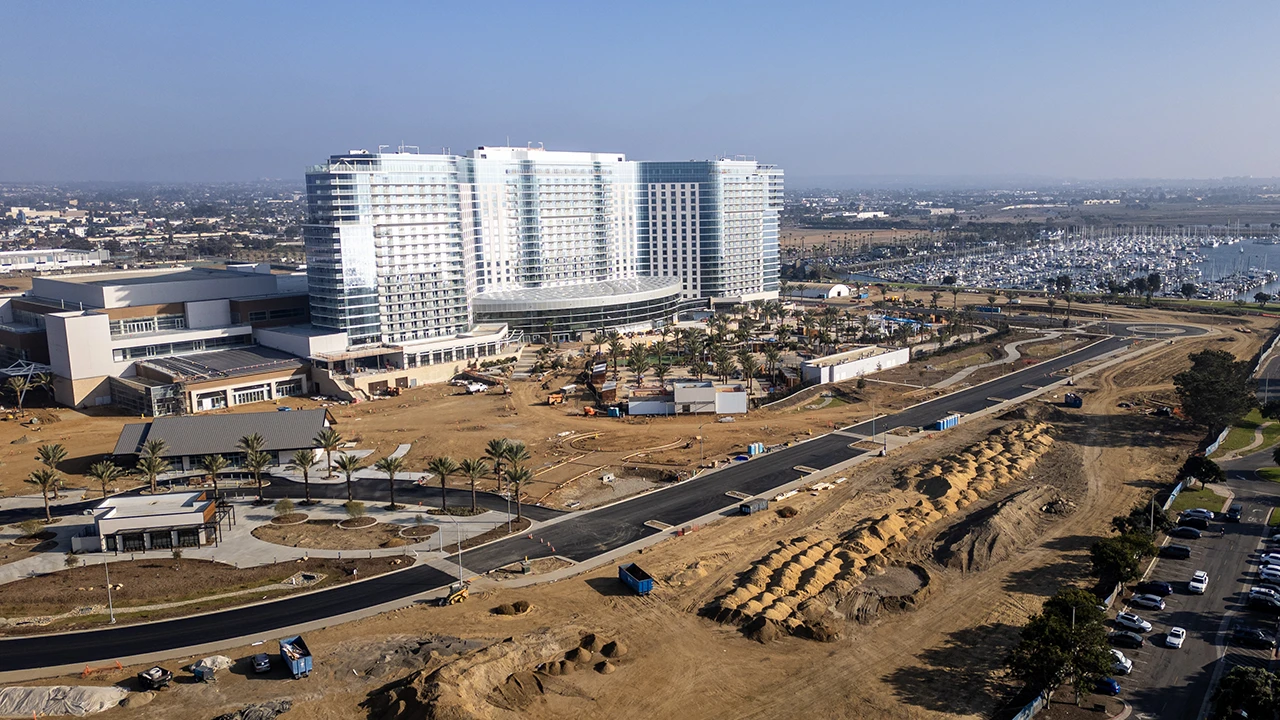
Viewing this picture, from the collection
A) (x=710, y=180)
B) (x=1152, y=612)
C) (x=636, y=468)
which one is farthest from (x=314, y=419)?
(x=710, y=180)

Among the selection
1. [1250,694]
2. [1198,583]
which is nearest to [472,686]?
[1250,694]

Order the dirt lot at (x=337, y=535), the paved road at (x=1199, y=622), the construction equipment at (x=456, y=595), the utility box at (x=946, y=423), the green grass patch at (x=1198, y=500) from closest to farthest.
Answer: the paved road at (x=1199, y=622) < the construction equipment at (x=456, y=595) < the dirt lot at (x=337, y=535) < the green grass patch at (x=1198, y=500) < the utility box at (x=946, y=423)

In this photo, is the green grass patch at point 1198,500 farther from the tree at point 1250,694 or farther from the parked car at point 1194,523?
the tree at point 1250,694

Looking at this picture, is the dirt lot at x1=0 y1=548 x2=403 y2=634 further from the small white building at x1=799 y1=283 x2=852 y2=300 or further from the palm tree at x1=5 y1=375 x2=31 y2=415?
the small white building at x1=799 y1=283 x2=852 y2=300

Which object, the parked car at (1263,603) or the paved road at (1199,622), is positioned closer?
the paved road at (1199,622)

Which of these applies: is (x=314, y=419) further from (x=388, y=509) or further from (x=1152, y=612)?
(x=1152, y=612)

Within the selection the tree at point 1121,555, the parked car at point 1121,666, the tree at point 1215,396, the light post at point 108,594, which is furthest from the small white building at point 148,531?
the tree at point 1215,396

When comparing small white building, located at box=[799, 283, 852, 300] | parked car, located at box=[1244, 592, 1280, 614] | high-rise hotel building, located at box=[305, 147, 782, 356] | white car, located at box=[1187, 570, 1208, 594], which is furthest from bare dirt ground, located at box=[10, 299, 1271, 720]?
small white building, located at box=[799, 283, 852, 300]

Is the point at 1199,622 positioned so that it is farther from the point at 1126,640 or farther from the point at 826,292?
the point at 826,292
